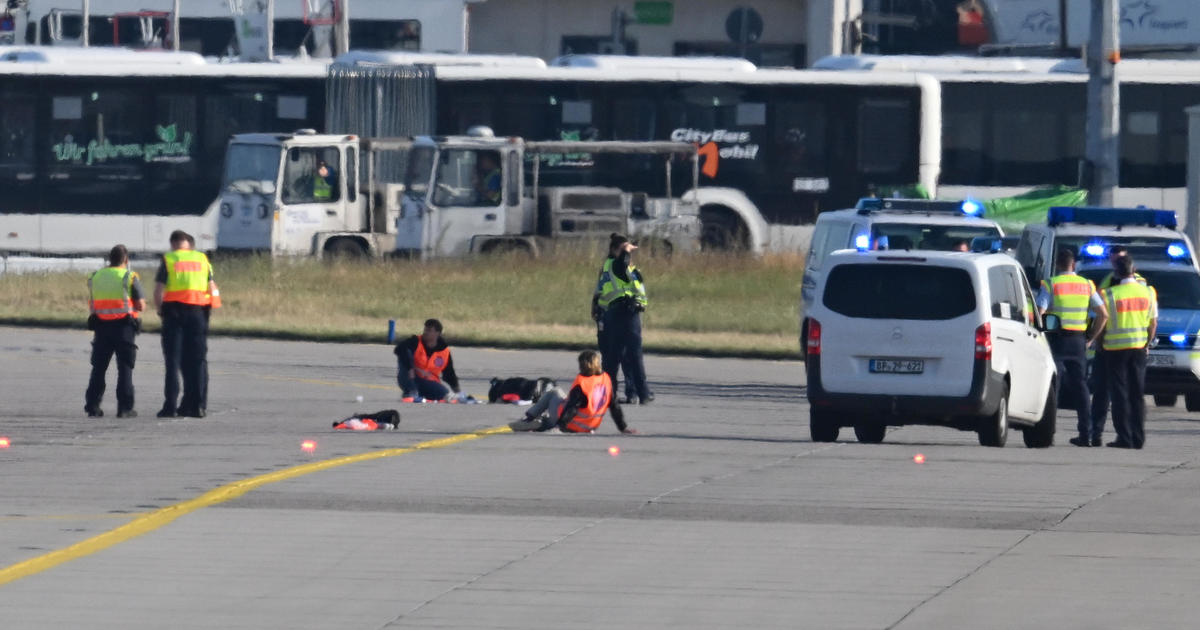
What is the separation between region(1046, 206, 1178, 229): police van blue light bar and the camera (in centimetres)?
2459

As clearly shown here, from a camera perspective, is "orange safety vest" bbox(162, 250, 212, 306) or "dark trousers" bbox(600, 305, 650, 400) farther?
"dark trousers" bbox(600, 305, 650, 400)

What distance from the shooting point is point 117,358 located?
20.0 meters

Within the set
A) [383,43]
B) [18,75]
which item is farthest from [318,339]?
[383,43]

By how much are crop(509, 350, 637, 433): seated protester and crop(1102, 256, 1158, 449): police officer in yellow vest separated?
13.9 ft

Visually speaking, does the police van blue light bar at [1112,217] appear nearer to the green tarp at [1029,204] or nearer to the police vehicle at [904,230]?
the police vehicle at [904,230]

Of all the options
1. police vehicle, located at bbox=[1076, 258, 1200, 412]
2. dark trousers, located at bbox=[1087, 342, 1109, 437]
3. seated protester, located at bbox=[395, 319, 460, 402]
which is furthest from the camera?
police vehicle, located at bbox=[1076, 258, 1200, 412]

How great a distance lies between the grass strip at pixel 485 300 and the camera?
31734 mm

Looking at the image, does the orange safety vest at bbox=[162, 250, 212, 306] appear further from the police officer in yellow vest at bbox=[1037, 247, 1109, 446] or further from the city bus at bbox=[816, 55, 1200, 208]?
the city bus at bbox=[816, 55, 1200, 208]

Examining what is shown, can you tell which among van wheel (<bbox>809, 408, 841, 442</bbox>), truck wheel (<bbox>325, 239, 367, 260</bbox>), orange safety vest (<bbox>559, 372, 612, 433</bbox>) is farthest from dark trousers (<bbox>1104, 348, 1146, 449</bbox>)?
truck wheel (<bbox>325, 239, 367, 260</bbox>)

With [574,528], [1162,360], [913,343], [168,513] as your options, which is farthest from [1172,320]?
[168,513]

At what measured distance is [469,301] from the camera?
117 ft

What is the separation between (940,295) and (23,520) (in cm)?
804

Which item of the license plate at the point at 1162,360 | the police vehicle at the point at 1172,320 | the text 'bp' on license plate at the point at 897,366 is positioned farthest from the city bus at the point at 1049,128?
the text 'bp' on license plate at the point at 897,366

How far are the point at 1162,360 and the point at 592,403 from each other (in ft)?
24.6
